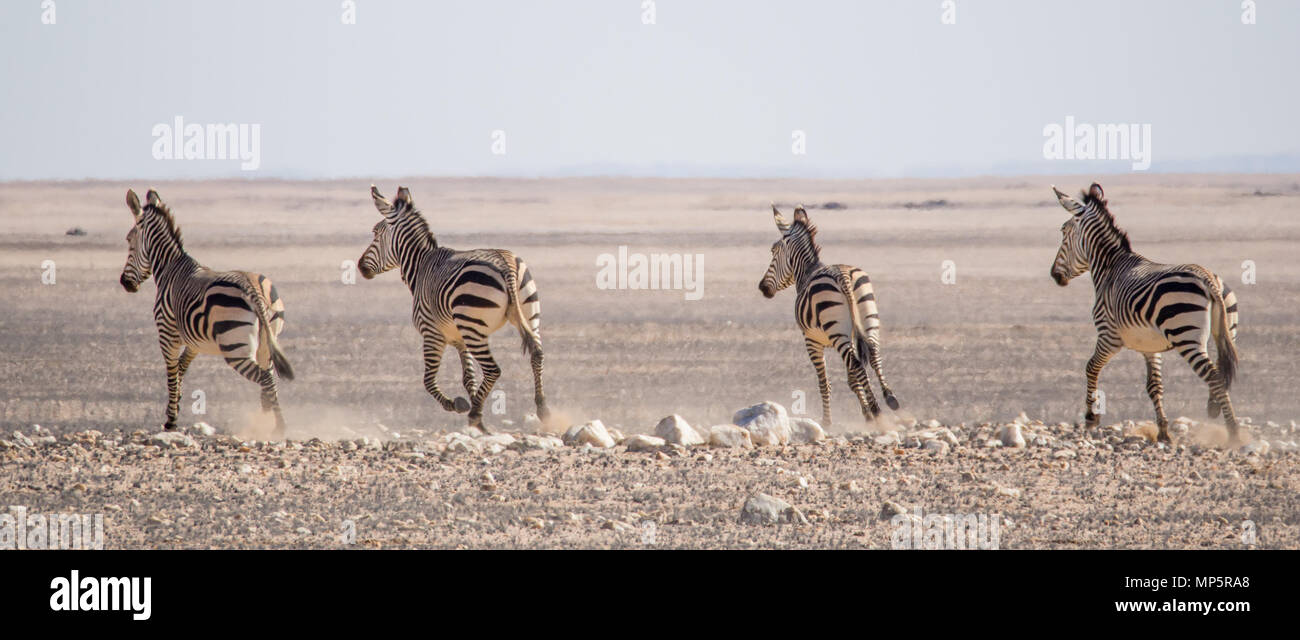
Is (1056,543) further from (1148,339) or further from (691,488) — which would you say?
(1148,339)

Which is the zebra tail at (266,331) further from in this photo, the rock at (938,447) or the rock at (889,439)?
the rock at (938,447)

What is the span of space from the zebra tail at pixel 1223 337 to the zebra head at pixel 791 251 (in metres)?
3.46

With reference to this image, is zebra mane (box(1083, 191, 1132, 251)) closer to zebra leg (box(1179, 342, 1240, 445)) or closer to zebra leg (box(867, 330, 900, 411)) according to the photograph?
zebra leg (box(1179, 342, 1240, 445))

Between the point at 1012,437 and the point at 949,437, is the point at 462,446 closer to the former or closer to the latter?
the point at 949,437

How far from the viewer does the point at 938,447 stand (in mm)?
10172

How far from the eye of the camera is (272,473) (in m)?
9.34

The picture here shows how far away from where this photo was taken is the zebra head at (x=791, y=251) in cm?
1230

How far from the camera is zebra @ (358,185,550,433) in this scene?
37.2 feet

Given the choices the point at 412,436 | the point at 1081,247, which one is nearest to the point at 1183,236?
the point at 1081,247

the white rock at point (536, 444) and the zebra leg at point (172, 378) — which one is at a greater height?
the zebra leg at point (172, 378)

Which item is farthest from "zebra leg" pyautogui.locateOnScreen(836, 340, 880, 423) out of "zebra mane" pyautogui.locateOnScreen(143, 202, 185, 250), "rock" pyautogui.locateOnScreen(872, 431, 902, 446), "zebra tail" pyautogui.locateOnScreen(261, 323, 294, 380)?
"zebra mane" pyautogui.locateOnScreen(143, 202, 185, 250)

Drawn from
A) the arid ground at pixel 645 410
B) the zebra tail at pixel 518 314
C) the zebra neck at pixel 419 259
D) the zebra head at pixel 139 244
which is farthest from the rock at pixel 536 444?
the zebra head at pixel 139 244

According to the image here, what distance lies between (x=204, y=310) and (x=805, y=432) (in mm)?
4809

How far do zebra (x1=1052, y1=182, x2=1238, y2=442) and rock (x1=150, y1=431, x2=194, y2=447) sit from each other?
7.17m
